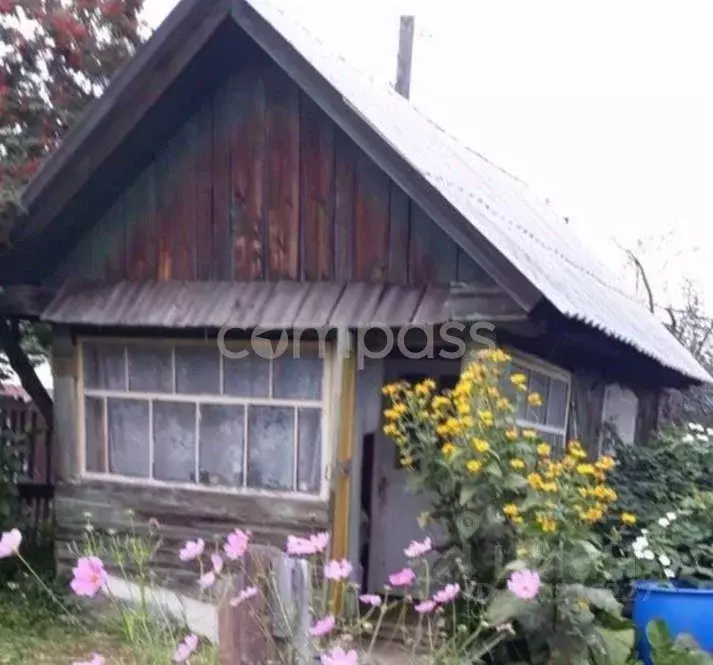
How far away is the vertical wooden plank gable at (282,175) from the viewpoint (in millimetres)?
6680

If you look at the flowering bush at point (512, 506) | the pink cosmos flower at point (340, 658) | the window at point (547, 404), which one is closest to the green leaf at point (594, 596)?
the flowering bush at point (512, 506)

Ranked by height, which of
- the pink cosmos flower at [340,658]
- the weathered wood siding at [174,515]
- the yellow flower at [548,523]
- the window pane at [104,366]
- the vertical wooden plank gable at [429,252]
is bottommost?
the weathered wood siding at [174,515]

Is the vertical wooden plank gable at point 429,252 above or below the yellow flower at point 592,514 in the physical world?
above

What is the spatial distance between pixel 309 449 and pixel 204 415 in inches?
33.6

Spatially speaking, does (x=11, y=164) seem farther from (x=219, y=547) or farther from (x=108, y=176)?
(x=219, y=547)

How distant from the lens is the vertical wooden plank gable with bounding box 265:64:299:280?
263 inches

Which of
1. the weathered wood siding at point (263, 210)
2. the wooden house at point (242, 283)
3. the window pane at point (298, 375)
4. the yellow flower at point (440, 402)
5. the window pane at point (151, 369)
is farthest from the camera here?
the window pane at point (151, 369)

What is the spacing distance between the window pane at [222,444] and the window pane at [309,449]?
0.44m

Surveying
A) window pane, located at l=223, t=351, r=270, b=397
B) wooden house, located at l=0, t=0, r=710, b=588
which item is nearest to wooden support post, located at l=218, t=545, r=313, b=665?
wooden house, located at l=0, t=0, r=710, b=588

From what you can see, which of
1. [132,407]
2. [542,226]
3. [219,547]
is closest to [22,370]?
[132,407]

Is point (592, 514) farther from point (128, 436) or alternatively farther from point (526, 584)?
point (128, 436)

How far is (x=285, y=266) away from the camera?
6.73 m

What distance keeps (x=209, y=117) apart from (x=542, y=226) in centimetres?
490

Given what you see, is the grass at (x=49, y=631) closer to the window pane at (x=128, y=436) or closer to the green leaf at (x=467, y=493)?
the window pane at (x=128, y=436)
